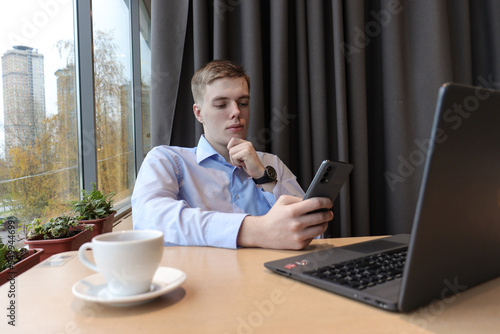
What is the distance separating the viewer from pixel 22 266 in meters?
0.86

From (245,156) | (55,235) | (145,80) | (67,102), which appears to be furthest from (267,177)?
(145,80)

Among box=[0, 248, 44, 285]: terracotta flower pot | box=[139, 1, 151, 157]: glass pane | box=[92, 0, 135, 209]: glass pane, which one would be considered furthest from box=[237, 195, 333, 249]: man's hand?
box=[139, 1, 151, 157]: glass pane

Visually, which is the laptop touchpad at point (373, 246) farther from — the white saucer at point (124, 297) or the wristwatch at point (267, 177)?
the wristwatch at point (267, 177)

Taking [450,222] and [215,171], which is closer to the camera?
[450,222]

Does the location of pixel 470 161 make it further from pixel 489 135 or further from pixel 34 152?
pixel 34 152

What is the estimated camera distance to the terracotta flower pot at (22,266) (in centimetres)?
78

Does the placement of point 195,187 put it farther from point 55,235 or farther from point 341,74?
point 341,74

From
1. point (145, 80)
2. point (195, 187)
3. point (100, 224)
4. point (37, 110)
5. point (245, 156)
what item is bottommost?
point (100, 224)

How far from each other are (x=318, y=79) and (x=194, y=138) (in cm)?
61

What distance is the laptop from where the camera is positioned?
0.42 metres

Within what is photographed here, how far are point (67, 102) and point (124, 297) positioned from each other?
3.69 ft

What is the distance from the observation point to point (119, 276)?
532mm

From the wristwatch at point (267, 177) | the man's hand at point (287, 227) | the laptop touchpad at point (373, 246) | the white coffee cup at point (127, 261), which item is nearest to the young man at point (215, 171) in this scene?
the wristwatch at point (267, 177)

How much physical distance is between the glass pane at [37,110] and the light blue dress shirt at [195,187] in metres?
0.31
